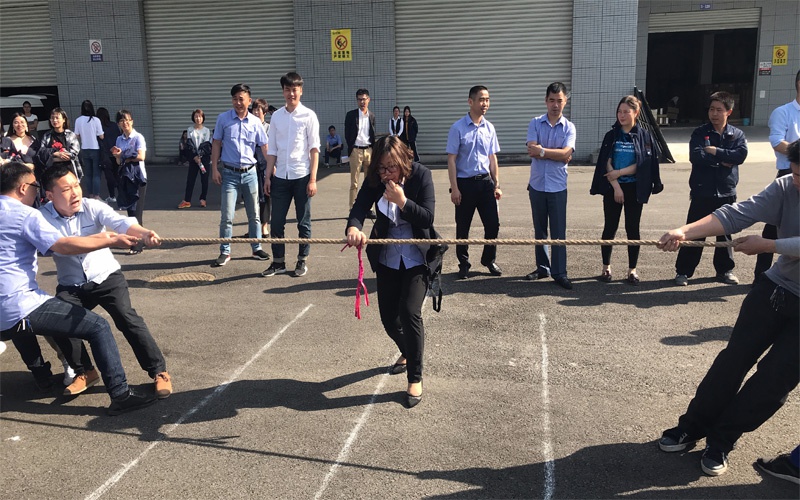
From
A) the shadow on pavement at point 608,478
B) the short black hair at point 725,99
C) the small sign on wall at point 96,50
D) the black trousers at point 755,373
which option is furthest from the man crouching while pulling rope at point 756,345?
the small sign on wall at point 96,50

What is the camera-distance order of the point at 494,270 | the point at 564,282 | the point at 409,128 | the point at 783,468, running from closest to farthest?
the point at 783,468, the point at 564,282, the point at 494,270, the point at 409,128

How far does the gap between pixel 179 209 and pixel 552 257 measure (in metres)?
7.82

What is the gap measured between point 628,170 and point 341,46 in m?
12.2

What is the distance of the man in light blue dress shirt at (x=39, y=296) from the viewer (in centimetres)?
418

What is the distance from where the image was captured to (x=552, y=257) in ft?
23.2

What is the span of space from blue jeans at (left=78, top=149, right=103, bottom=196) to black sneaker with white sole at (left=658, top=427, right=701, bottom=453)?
1124 cm

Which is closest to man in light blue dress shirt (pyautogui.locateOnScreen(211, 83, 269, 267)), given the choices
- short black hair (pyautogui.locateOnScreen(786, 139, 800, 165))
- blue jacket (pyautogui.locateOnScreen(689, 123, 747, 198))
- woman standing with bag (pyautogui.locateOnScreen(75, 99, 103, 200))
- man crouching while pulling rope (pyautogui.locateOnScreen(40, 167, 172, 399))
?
man crouching while pulling rope (pyautogui.locateOnScreen(40, 167, 172, 399))

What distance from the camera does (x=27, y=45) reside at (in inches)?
781

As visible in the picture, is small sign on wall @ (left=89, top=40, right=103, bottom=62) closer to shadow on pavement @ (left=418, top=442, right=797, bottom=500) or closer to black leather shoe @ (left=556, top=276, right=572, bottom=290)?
black leather shoe @ (left=556, top=276, right=572, bottom=290)

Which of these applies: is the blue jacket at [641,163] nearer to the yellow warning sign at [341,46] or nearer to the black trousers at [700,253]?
the black trousers at [700,253]

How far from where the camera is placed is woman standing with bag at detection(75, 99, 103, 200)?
11.8 m

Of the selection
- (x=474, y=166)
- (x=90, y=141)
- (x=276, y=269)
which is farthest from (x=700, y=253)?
(x=90, y=141)

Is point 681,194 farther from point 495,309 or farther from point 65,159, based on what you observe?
point 65,159

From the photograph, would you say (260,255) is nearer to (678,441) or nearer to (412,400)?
(412,400)
